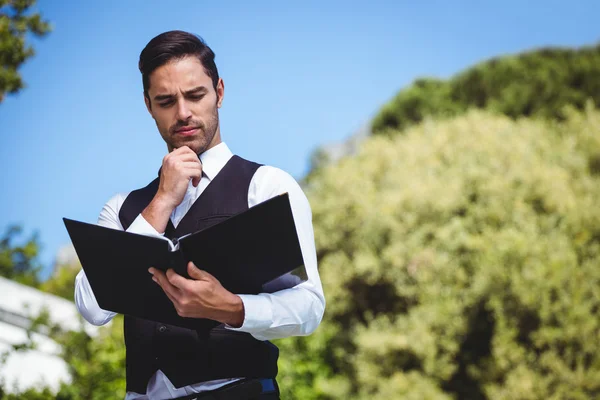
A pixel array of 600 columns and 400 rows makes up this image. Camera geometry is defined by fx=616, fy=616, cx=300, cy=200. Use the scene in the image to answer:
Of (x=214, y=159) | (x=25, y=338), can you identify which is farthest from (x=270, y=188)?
(x=25, y=338)

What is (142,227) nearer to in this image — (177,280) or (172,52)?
(177,280)

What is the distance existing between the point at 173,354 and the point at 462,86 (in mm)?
22879

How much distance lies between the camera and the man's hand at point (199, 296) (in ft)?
5.36

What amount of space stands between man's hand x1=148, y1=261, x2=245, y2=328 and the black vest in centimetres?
18

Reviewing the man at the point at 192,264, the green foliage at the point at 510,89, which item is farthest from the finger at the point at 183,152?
the green foliage at the point at 510,89

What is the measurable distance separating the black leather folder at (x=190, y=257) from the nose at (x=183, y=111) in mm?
490

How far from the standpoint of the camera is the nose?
6.58 feet

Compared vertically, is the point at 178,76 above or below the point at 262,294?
above

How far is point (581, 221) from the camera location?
9469mm

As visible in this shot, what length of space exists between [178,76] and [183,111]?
0.12 m

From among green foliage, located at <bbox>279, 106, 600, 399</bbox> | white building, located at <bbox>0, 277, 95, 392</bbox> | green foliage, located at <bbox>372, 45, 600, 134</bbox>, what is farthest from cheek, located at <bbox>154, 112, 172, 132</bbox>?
green foliage, located at <bbox>372, 45, 600, 134</bbox>

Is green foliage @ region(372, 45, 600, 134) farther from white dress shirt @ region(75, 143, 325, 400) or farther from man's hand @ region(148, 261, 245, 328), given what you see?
man's hand @ region(148, 261, 245, 328)

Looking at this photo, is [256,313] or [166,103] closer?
[256,313]

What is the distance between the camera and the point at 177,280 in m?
1.63
